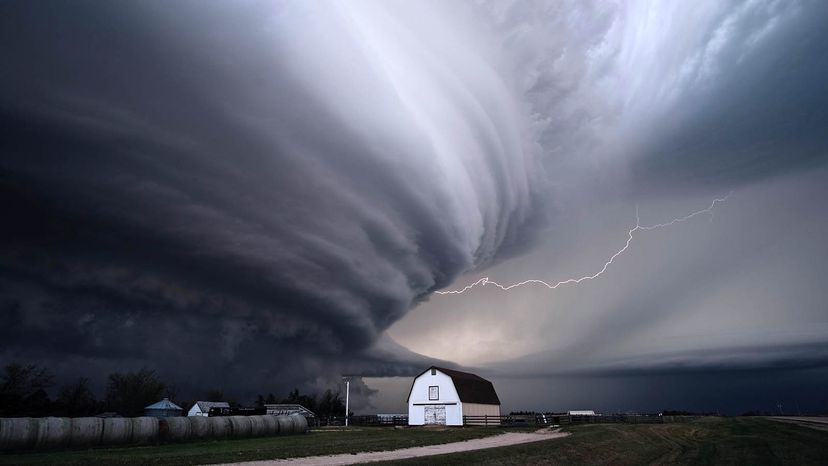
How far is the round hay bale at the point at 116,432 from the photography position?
37763 millimetres

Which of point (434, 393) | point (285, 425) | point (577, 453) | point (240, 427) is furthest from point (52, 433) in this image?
point (434, 393)

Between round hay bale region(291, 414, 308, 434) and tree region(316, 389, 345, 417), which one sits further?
tree region(316, 389, 345, 417)

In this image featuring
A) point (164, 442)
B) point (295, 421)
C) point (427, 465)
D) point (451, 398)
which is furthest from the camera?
point (451, 398)

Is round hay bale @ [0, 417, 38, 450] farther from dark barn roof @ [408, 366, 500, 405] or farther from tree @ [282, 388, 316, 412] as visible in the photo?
tree @ [282, 388, 316, 412]

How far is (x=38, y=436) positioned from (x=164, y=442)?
30.8 feet

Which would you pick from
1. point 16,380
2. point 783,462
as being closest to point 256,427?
point 783,462

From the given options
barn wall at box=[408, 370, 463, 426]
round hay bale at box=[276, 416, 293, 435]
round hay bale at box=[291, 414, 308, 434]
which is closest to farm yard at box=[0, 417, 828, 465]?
round hay bale at box=[276, 416, 293, 435]

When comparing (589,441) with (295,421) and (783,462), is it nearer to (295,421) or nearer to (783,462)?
(783,462)

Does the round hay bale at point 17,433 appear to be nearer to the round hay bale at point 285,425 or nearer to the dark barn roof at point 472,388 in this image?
the round hay bale at point 285,425

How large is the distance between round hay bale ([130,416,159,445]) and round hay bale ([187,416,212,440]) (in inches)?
137

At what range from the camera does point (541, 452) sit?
96.4 ft

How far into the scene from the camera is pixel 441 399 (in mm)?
70125

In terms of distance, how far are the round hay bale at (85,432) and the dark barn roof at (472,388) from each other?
146ft

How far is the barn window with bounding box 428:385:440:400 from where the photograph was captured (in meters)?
70.6
